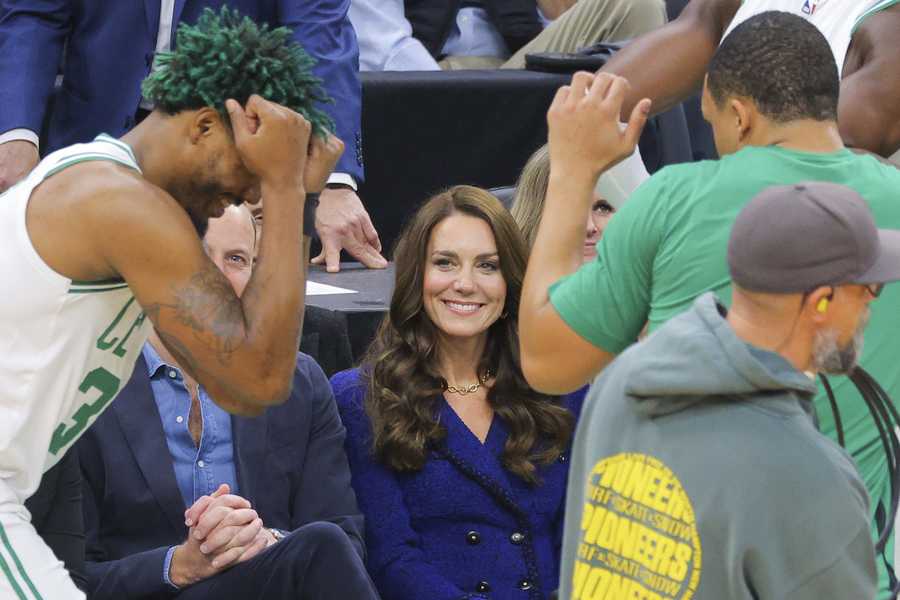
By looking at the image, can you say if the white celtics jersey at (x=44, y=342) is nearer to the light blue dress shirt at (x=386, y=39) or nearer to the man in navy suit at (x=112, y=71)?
the man in navy suit at (x=112, y=71)

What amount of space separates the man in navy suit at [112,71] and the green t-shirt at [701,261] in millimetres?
2579

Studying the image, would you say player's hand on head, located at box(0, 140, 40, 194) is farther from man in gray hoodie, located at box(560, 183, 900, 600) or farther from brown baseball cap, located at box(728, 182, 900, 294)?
brown baseball cap, located at box(728, 182, 900, 294)

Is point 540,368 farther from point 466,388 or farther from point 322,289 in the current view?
point 322,289

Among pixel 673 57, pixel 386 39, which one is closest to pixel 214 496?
pixel 673 57

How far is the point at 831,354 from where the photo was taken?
225 centimetres

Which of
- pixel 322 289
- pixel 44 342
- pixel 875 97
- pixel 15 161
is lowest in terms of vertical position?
pixel 322 289

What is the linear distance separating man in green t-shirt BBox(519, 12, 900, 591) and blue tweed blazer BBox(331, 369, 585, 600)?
137cm

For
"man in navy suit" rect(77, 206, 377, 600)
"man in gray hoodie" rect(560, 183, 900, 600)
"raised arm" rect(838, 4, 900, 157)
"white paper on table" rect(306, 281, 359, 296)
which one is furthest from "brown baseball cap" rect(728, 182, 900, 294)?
"white paper on table" rect(306, 281, 359, 296)

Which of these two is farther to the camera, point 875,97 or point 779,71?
point 875,97

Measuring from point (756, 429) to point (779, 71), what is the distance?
30.2 inches

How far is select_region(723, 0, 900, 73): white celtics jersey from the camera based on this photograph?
3.59m

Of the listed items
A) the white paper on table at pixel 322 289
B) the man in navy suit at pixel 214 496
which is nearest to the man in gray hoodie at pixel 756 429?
the man in navy suit at pixel 214 496

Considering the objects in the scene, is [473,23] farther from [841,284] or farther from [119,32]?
[841,284]

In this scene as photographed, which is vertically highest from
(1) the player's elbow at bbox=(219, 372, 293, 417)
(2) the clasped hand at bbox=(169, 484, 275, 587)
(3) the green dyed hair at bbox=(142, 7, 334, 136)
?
(3) the green dyed hair at bbox=(142, 7, 334, 136)
